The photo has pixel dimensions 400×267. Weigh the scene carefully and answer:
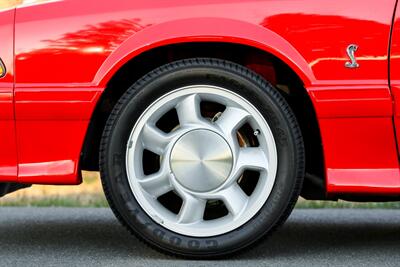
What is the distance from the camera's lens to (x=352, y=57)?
370cm

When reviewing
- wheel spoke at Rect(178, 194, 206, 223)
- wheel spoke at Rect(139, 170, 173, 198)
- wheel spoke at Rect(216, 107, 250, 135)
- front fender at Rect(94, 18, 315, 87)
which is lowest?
wheel spoke at Rect(178, 194, 206, 223)

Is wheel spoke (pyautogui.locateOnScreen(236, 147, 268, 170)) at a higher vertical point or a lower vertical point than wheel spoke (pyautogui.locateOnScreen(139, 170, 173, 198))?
higher

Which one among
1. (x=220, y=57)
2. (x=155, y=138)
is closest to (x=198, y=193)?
(x=155, y=138)

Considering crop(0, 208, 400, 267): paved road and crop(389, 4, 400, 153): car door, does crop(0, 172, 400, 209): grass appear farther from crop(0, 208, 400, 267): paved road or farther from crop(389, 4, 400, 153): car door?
crop(389, 4, 400, 153): car door

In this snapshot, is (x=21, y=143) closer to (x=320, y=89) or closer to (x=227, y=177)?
(x=227, y=177)

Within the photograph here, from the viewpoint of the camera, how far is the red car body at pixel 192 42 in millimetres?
3697

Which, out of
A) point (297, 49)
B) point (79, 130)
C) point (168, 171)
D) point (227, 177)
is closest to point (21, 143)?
point (79, 130)

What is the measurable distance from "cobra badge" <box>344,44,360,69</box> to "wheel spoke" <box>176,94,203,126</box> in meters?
0.63

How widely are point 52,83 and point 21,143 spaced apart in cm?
28

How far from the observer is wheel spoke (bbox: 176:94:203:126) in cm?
379

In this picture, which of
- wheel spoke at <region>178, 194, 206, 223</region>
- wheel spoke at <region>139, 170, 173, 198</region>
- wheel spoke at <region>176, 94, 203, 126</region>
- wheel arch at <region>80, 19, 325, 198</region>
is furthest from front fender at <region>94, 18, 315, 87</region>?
wheel spoke at <region>178, 194, 206, 223</region>

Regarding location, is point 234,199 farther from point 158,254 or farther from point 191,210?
point 158,254

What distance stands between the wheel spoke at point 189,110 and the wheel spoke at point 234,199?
1.01 feet

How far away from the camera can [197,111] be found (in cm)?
379
